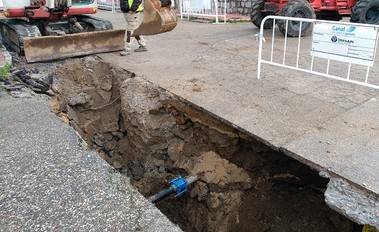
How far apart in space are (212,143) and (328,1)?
6344 mm

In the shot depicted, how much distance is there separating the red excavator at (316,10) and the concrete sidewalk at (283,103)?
1340 mm

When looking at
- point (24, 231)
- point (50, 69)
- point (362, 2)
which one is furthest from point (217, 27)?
point (24, 231)

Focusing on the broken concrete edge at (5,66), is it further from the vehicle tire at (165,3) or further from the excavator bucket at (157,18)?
the vehicle tire at (165,3)

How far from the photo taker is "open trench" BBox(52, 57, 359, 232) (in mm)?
4633

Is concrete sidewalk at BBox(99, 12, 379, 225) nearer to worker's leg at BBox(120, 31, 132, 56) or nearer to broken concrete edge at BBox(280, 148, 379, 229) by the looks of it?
broken concrete edge at BBox(280, 148, 379, 229)

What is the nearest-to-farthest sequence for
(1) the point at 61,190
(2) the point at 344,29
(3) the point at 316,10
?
(1) the point at 61,190 → (2) the point at 344,29 → (3) the point at 316,10

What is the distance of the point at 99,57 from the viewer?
733 cm

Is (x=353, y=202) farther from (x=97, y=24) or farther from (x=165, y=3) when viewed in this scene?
(x=97, y=24)

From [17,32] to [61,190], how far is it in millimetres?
5253

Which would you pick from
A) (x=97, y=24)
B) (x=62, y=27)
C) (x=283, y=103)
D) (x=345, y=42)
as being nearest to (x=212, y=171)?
(x=283, y=103)

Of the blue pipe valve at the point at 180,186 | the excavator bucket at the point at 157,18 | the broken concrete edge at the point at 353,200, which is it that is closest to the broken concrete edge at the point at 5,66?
the excavator bucket at the point at 157,18

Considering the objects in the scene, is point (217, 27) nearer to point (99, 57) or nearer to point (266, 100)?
point (99, 57)

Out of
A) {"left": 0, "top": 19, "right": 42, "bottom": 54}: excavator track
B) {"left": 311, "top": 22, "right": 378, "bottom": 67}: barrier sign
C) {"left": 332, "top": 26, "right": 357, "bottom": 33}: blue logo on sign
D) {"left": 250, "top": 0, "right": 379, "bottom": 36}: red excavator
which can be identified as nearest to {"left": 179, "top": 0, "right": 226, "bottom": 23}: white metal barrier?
{"left": 250, "top": 0, "right": 379, "bottom": 36}: red excavator

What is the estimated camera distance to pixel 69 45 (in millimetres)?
7227
